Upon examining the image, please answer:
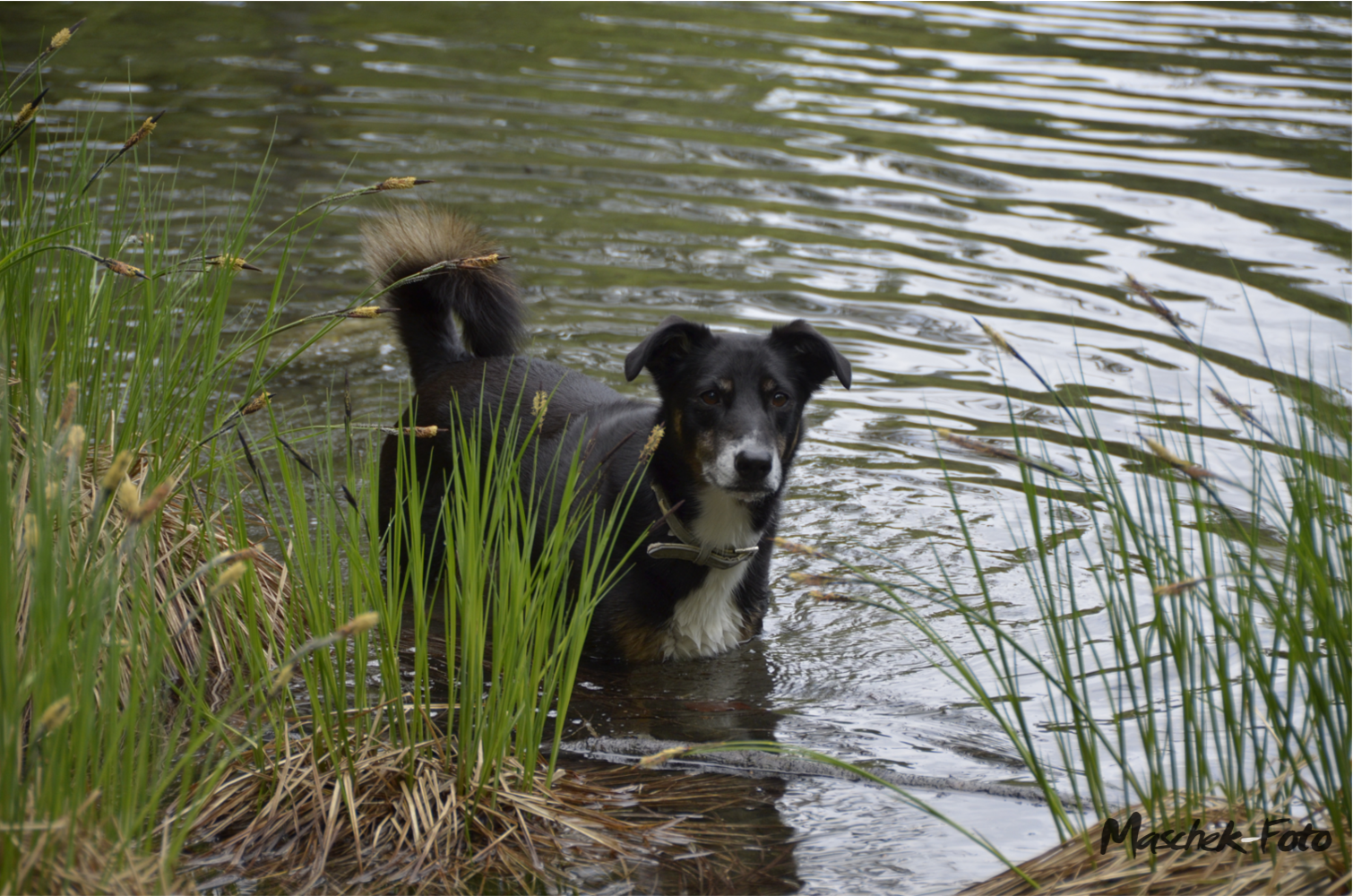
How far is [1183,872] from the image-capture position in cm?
250

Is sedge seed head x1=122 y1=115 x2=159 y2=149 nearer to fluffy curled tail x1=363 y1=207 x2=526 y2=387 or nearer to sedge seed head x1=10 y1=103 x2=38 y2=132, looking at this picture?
sedge seed head x1=10 y1=103 x2=38 y2=132

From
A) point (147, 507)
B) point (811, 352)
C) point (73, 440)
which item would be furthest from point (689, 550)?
point (147, 507)

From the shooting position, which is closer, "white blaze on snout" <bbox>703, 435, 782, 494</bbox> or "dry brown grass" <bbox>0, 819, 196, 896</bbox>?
"dry brown grass" <bbox>0, 819, 196, 896</bbox>

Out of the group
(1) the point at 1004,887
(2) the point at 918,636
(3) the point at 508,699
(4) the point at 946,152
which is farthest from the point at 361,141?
(1) the point at 1004,887

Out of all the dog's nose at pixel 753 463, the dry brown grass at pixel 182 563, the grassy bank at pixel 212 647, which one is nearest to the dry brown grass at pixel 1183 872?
the grassy bank at pixel 212 647

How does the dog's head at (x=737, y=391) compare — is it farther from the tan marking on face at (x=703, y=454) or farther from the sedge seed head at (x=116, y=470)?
the sedge seed head at (x=116, y=470)

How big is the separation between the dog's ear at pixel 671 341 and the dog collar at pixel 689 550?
17.3 inches

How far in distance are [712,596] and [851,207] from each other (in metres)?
5.57

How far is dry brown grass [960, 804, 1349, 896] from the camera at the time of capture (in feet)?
7.66

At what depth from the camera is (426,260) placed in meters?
4.54

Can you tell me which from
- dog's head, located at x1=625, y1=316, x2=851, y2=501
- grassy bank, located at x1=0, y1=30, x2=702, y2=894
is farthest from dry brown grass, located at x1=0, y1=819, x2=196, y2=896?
dog's head, located at x1=625, y1=316, x2=851, y2=501

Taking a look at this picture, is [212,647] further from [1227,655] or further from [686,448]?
[1227,655]

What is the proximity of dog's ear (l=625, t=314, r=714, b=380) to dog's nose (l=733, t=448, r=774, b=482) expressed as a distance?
45 cm

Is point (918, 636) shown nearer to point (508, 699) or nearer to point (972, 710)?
point (972, 710)
